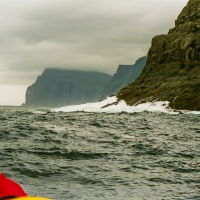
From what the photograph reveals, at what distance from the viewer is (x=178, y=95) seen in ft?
303

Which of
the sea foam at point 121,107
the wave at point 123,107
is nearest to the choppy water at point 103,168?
the wave at point 123,107

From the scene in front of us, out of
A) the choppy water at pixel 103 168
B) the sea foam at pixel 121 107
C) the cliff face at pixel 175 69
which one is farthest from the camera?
the cliff face at pixel 175 69

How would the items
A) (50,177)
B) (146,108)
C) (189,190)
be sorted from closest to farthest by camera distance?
(189,190)
(50,177)
(146,108)

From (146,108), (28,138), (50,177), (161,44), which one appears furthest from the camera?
(161,44)

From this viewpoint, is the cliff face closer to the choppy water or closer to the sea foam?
the sea foam

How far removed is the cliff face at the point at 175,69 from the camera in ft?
306

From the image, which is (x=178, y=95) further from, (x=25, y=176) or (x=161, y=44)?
(x=25, y=176)

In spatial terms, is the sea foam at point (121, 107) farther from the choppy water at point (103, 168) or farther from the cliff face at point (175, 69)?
the choppy water at point (103, 168)

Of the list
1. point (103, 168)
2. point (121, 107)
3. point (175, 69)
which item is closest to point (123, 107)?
point (121, 107)

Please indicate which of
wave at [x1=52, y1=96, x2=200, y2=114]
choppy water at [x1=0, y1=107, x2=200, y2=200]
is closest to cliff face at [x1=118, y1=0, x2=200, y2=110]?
wave at [x1=52, y1=96, x2=200, y2=114]

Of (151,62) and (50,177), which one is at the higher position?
(151,62)

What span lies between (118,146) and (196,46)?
9749cm

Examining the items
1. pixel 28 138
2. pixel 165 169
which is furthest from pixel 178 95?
pixel 165 169

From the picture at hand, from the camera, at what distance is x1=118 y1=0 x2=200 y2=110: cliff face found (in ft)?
306
